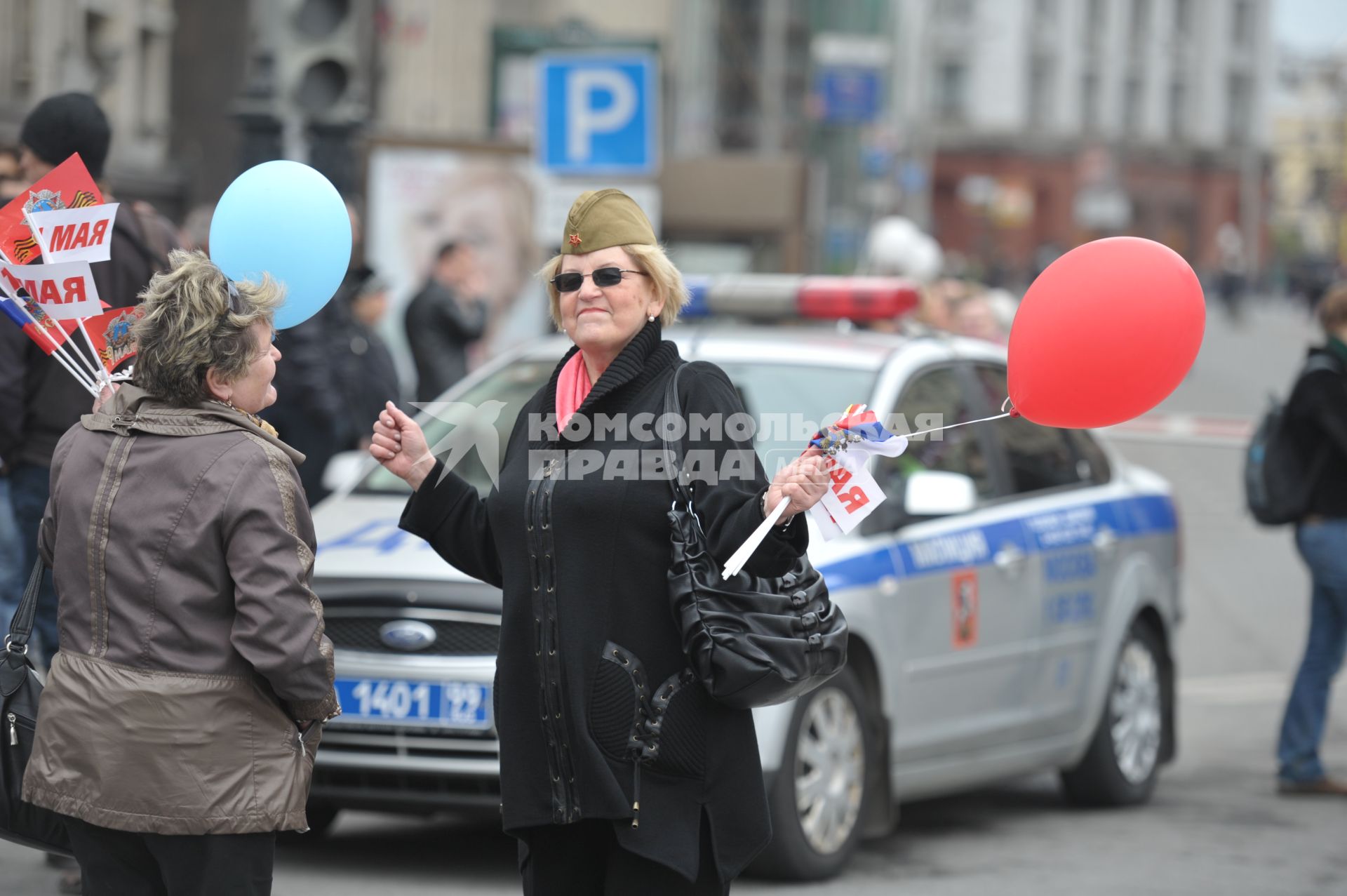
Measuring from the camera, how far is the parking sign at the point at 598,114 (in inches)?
455

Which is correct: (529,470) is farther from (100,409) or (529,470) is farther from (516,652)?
(100,409)

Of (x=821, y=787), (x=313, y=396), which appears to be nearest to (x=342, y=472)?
(x=313, y=396)

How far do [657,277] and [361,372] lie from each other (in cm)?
652

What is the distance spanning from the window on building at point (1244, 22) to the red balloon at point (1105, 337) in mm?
95793

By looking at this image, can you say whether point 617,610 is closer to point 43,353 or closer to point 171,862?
point 171,862

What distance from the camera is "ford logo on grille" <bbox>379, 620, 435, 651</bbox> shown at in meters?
6.03

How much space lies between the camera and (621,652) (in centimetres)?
363

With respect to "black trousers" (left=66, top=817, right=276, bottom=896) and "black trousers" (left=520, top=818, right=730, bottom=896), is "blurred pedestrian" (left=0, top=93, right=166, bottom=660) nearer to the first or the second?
"black trousers" (left=66, top=817, right=276, bottom=896)

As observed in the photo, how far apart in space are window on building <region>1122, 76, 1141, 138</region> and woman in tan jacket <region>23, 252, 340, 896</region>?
8963 centimetres

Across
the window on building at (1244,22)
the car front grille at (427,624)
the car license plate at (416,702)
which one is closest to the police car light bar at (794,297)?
the car front grille at (427,624)

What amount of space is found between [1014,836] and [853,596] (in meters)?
1.59

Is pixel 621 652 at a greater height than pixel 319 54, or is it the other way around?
pixel 319 54

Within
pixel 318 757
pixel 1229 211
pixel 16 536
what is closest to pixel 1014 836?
pixel 318 757

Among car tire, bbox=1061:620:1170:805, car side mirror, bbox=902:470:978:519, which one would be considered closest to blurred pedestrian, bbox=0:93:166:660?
car side mirror, bbox=902:470:978:519
